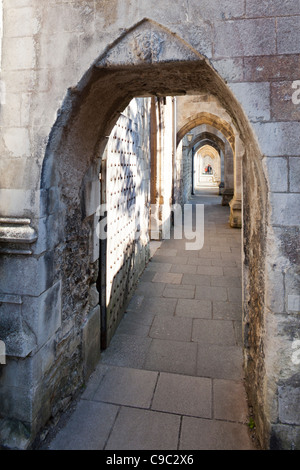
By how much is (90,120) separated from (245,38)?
3.75 feet

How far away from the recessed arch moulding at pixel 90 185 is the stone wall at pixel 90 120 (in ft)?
Result: 0.04

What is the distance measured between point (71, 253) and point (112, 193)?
1051 millimetres

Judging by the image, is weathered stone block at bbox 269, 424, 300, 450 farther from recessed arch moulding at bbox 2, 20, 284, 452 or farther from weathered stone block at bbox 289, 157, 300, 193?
weathered stone block at bbox 289, 157, 300, 193

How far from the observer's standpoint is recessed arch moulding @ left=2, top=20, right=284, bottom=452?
1.98 m

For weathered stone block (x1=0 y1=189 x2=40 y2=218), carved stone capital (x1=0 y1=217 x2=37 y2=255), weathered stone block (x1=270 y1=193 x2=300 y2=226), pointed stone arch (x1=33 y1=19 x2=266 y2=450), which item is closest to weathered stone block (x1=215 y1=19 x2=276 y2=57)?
pointed stone arch (x1=33 y1=19 x2=266 y2=450)

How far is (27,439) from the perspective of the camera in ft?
6.65

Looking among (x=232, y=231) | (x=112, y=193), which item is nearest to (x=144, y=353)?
(x=112, y=193)

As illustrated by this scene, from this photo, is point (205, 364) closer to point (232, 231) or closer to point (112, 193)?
point (112, 193)

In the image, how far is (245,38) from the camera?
1.86 meters

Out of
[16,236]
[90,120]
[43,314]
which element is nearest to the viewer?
[16,236]

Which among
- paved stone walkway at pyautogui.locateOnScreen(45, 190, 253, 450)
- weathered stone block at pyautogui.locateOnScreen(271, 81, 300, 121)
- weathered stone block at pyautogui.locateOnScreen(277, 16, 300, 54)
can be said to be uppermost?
weathered stone block at pyautogui.locateOnScreen(277, 16, 300, 54)

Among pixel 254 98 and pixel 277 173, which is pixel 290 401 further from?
pixel 254 98

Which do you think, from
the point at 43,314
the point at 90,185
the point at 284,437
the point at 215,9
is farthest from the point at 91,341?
the point at 215,9

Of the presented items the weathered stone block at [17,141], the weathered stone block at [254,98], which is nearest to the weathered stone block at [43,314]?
the weathered stone block at [17,141]
